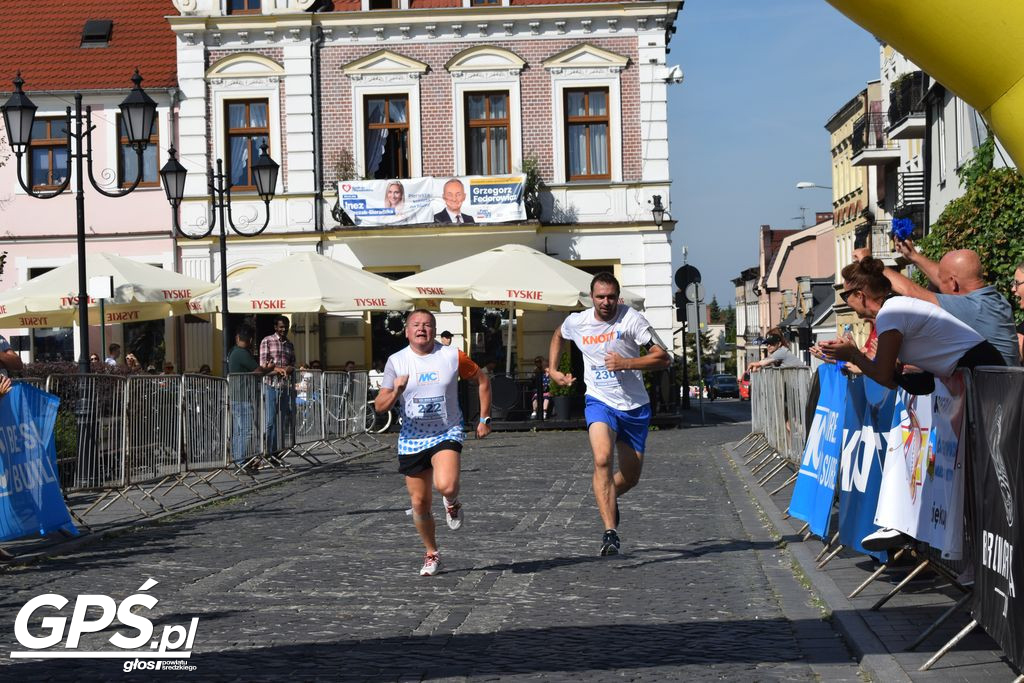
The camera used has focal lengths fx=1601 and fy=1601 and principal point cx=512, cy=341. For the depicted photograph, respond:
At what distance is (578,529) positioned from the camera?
13305 mm

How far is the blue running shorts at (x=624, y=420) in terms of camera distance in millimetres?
11414

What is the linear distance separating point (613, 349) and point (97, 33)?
31157 mm

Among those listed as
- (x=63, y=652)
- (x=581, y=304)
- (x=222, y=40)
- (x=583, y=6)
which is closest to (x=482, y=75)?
(x=583, y=6)

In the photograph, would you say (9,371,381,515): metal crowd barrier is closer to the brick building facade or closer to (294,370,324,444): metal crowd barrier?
(294,370,324,444): metal crowd barrier

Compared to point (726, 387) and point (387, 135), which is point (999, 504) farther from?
point (726, 387)

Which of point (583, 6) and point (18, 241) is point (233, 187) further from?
point (583, 6)

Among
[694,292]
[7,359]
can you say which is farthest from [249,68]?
[7,359]

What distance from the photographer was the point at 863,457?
988 centimetres

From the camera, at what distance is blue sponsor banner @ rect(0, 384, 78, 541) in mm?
11656

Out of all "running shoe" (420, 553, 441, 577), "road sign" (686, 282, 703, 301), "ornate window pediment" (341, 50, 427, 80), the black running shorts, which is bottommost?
"running shoe" (420, 553, 441, 577)

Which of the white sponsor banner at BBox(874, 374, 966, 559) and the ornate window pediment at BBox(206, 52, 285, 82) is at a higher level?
the ornate window pediment at BBox(206, 52, 285, 82)

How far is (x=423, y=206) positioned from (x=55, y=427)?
2280 cm

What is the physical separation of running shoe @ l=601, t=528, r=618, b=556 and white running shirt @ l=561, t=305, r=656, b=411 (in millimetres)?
894

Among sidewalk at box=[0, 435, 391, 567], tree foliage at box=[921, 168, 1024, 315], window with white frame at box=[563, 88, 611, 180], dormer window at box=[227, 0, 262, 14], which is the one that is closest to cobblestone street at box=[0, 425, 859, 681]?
sidewalk at box=[0, 435, 391, 567]
